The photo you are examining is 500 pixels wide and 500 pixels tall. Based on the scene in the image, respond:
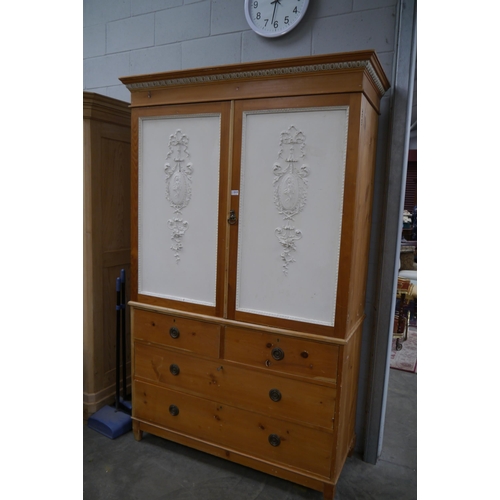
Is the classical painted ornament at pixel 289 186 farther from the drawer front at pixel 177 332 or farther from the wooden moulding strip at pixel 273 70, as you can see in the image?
the drawer front at pixel 177 332

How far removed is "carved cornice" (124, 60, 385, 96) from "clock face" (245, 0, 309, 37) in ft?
1.86

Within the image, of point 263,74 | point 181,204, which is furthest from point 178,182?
point 263,74

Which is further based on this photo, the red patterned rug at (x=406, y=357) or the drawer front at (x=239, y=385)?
the red patterned rug at (x=406, y=357)

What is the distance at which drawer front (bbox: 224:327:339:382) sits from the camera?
5.82 feet

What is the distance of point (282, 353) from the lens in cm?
184

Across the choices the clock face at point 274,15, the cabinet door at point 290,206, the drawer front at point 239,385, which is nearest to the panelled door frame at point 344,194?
the cabinet door at point 290,206

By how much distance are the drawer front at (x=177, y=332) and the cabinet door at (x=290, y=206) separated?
0.80ft

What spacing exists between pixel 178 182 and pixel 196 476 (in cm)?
152

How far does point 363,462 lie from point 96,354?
68.1 inches

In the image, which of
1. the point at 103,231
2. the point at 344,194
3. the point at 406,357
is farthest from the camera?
the point at 406,357

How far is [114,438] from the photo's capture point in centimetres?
229

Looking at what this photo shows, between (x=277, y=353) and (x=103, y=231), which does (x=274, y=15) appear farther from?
(x=277, y=353)

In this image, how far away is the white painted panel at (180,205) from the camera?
6.32ft

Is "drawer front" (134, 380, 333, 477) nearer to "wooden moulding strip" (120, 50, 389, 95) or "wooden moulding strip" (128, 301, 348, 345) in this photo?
"wooden moulding strip" (128, 301, 348, 345)
